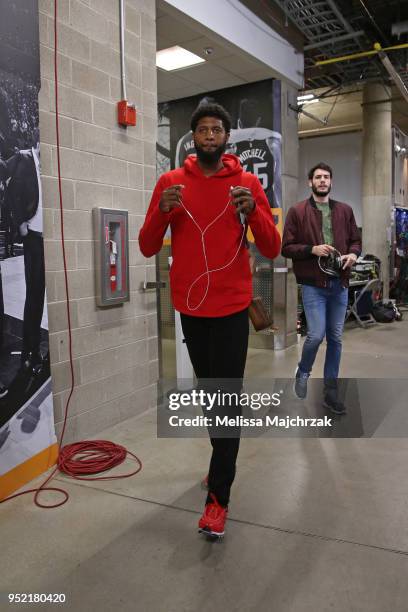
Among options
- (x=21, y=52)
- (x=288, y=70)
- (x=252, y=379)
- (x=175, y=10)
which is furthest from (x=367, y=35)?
(x=21, y=52)

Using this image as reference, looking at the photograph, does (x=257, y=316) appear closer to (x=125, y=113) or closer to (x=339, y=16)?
(x=125, y=113)

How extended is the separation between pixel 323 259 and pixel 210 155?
1598 millimetres

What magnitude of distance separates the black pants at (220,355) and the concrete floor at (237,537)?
0.85ft

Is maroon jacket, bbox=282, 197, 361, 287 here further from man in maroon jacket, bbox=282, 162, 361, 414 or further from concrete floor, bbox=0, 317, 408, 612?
concrete floor, bbox=0, 317, 408, 612

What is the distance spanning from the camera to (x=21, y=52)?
2.39 metres

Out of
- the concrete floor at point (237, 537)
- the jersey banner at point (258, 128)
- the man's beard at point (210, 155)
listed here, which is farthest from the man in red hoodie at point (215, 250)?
the jersey banner at point (258, 128)

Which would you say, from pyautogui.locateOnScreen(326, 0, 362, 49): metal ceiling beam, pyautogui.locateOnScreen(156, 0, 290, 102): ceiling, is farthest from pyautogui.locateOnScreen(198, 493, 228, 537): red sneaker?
pyautogui.locateOnScreen(326, 0, 362, 49): metal ceiling beam

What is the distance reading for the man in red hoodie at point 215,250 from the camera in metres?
1.90

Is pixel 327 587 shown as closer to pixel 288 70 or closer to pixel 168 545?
pixel 168 545

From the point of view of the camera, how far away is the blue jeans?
3359mm

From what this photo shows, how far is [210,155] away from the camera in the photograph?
1900mm

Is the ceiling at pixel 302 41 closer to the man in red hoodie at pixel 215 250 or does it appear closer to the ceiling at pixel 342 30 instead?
the ceiling at pixel 342 30

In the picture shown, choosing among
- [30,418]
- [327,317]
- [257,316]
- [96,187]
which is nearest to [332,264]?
[327,317]

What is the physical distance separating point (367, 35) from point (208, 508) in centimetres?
710
